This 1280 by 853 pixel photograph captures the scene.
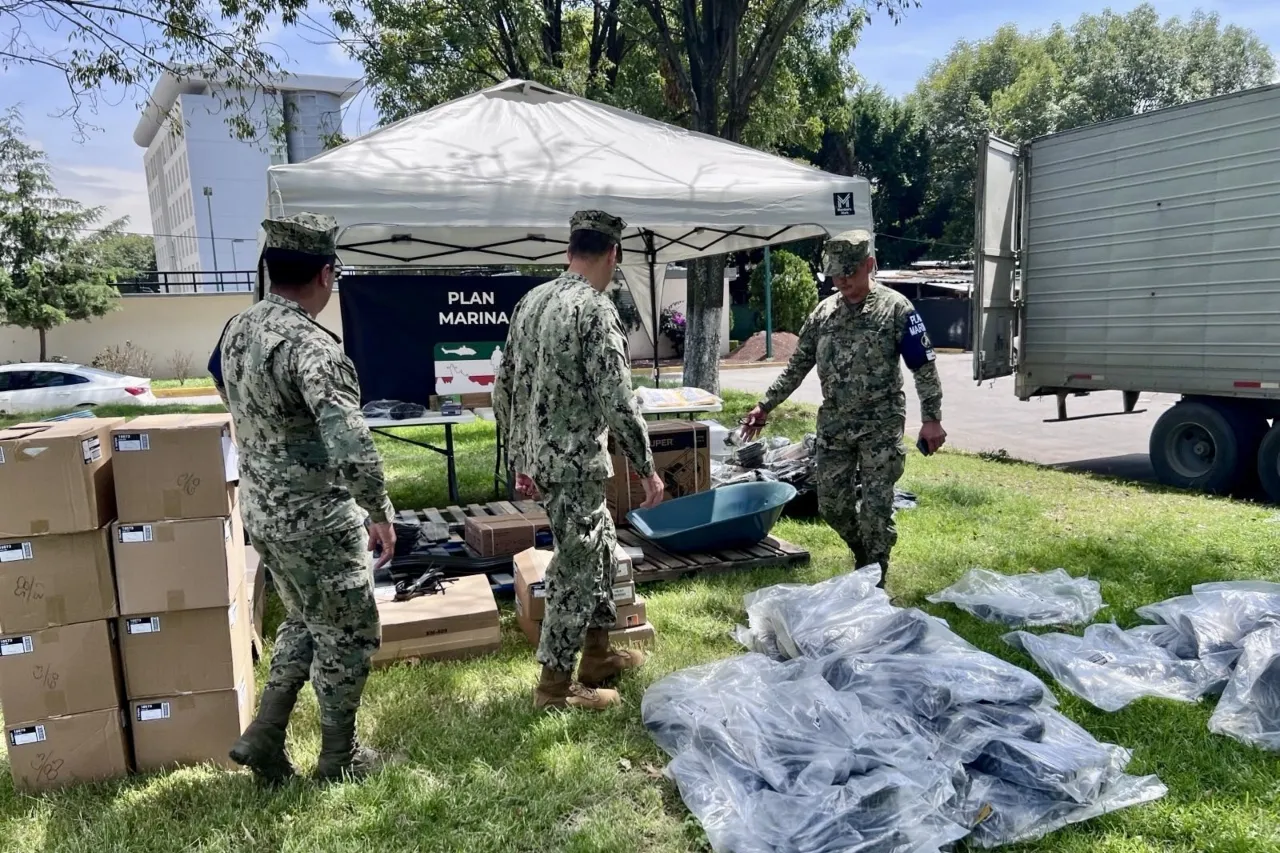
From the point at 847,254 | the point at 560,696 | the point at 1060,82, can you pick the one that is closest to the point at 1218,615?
the point at 847,254

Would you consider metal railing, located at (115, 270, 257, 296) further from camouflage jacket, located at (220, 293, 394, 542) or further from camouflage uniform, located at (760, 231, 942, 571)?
camouflage jacket, located at (220, 293, 394, 542)

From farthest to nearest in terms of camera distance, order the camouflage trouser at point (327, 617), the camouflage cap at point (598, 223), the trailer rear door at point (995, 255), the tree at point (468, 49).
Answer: the tree at point (468, 49) < the trailer rear door at point (995, 255) < the camouflage cap at point (598, 223) < the camouflage trouser at point (327, 617)

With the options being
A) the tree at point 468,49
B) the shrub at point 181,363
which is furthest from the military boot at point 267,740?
the shrub at point 181,363

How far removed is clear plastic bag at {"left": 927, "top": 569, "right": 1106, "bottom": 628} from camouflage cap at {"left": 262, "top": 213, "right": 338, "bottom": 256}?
3.44 meters

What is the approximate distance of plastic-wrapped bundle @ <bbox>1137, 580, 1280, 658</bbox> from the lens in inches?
129

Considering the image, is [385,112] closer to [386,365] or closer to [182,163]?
[386,365]

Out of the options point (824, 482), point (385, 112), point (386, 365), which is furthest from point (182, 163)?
point (824, 482)

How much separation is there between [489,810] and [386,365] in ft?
15.4

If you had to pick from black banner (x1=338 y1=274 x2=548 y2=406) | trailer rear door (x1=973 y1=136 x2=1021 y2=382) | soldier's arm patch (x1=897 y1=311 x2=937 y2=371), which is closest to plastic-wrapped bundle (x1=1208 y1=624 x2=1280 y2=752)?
soldier's arm patch (x1=897 y1=311 x2=937 y2=371)

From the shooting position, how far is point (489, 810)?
2621 millimetres

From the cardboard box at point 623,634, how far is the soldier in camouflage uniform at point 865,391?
48.4 inches

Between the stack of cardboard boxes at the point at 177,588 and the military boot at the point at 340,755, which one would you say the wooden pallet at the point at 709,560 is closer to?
the military boot at the point at 340,755

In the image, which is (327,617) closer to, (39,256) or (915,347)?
(915,347)

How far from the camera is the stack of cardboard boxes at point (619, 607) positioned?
3.80 m
